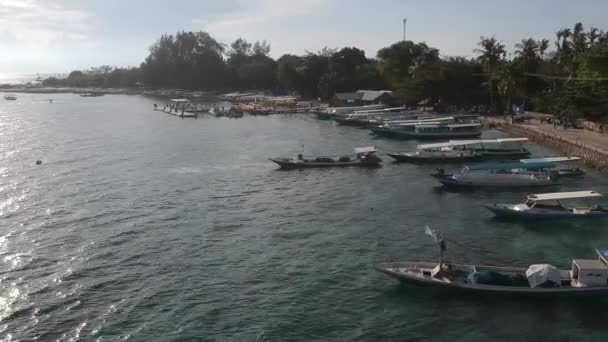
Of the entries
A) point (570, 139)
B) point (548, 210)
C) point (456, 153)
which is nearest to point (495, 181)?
point (548, 210)

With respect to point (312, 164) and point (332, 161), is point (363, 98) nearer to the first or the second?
point (332, 161)

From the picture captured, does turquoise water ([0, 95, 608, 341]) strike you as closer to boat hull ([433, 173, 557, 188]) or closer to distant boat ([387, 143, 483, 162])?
boat hull ([433, 173, 557, 188])

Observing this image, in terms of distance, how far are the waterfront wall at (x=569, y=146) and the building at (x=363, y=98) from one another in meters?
52.2

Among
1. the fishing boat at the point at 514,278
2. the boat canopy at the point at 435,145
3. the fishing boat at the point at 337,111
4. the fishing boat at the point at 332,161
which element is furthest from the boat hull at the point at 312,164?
the fishing boat at the point at 337,111

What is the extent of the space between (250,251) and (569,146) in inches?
2156

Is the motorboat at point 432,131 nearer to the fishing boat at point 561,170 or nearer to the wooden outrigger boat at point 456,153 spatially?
the wooden outrigger boat at point 456,153

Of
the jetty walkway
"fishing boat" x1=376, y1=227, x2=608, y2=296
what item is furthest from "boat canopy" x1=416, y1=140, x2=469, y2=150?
"fishing boat" x1=376, y1=227, x2=608, y2=296

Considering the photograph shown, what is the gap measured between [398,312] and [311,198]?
26.8 metres

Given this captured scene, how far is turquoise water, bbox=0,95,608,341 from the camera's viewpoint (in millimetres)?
31453

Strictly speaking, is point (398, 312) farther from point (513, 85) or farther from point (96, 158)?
point (513, 85)

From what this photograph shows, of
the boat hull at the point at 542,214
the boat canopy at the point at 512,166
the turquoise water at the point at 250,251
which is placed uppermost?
the boat canopy at the point at 512,166

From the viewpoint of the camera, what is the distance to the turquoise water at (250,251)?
103 ft

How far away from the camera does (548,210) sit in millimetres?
48594

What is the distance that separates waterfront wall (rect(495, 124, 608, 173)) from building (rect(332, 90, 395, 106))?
171 ft
